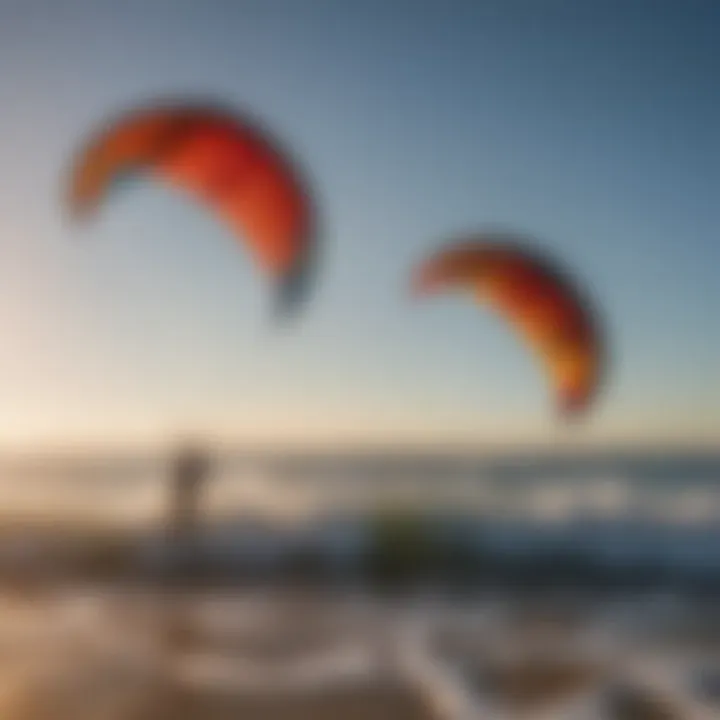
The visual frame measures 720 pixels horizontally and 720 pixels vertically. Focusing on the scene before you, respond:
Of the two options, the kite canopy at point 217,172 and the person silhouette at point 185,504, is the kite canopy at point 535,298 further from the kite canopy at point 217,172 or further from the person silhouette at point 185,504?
the person silhouette at point 185,504

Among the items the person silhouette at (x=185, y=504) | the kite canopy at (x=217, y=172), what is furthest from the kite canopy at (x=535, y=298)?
the person silhouette at (x=185, y=504)

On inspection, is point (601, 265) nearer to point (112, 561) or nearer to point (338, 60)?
point (338, 60)

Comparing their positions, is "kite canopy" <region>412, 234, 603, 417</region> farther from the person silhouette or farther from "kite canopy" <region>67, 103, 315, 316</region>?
the person silhouette

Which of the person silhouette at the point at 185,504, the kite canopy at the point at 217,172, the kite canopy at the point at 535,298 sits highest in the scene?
the kite canopy at the point at 217,172

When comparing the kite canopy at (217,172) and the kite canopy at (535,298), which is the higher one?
the kite canopy at (217,172)

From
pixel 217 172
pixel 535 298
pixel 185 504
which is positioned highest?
pixel 217 172
